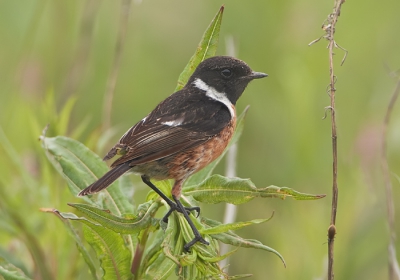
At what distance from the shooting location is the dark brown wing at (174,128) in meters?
3.80

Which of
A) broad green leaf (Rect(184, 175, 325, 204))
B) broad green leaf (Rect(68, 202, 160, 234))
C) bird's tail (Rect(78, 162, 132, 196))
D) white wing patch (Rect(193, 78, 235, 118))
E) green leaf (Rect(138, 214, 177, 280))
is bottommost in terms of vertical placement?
green leaf (Rect(138, 214, 177, 280))

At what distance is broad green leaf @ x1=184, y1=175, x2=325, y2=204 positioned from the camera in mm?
3021

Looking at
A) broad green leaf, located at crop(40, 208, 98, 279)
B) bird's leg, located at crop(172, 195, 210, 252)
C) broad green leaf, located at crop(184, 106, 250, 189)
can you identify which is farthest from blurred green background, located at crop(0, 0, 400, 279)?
bird's leg, located at crop(172, 195, 210, 252)

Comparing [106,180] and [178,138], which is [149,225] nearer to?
[106,180]

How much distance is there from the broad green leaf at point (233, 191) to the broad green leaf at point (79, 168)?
0.51 meters

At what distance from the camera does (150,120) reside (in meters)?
4.07

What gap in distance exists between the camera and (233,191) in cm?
315

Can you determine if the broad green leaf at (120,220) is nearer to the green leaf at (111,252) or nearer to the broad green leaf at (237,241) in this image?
the green leaf at (111,252)

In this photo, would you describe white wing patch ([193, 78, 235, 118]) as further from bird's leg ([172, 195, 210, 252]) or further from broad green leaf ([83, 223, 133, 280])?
broad green leaf ([83, 223, 133, 280])

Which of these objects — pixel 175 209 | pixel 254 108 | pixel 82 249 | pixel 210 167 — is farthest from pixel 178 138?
pixel 254 108

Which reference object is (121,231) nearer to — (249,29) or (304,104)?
(304,104)

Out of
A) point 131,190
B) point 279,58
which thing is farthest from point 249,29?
point 131,190

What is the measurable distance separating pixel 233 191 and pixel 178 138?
93cm

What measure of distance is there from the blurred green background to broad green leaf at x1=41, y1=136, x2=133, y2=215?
44 centimetres
